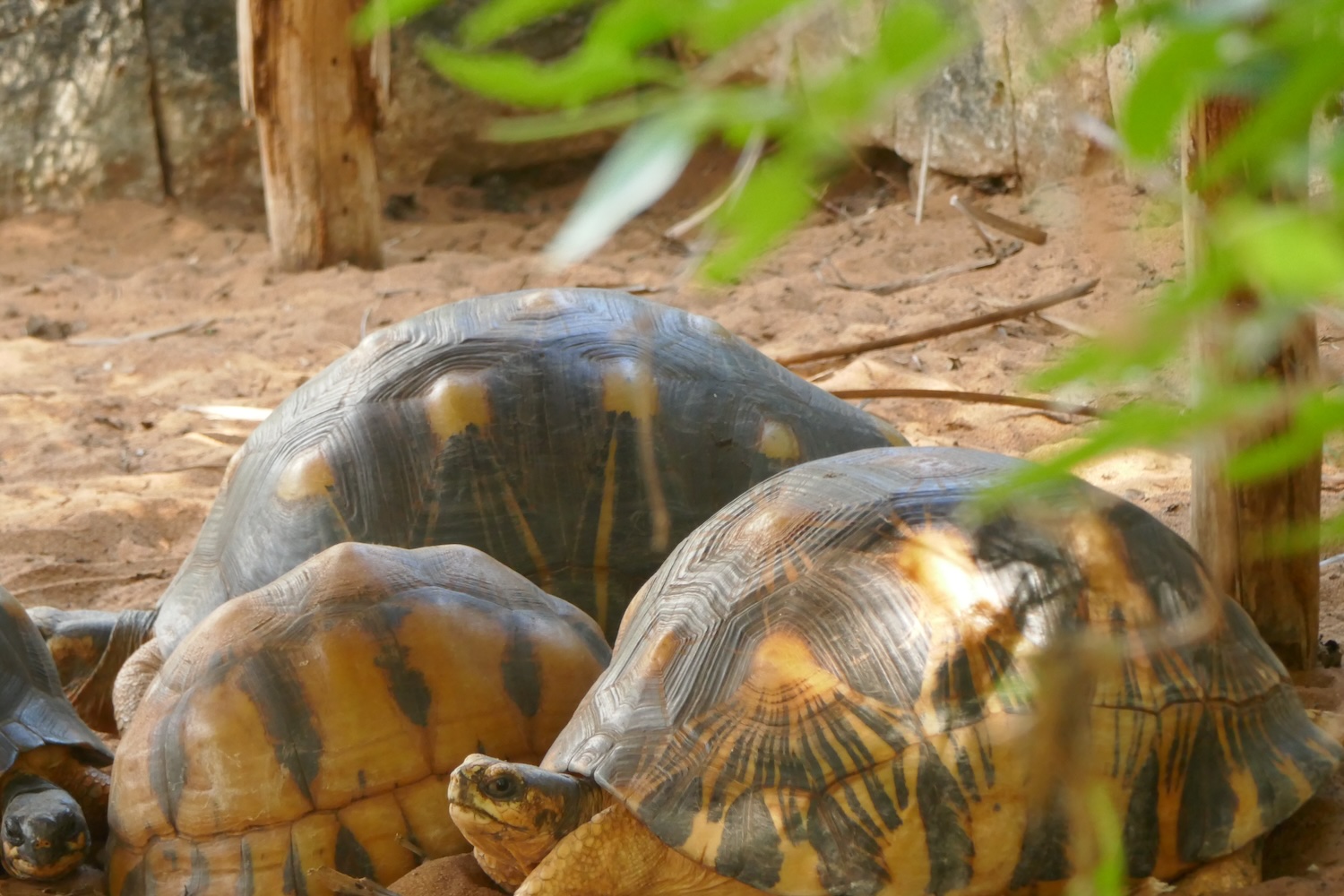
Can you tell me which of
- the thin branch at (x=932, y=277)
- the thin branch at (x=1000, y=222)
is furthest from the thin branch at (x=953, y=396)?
the thin branch at (x=932, y=277)

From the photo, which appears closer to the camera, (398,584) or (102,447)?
(398,584)

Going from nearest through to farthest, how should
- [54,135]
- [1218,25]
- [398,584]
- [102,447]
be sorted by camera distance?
[1218,25] < [398,584] < [102,447] < [54,135]

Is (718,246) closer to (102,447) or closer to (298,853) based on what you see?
(298,853)

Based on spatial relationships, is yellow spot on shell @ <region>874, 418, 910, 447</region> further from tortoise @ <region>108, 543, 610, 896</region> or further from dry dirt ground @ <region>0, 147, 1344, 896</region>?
tortoise @ <region>108, 543, 610, 896</region>

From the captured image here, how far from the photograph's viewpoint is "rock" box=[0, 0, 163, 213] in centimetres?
772

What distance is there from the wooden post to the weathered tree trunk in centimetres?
469

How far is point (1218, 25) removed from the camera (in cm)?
41

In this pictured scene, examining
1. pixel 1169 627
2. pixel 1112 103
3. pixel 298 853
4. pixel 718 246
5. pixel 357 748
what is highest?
pixel 1112 103

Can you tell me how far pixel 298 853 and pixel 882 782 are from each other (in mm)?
907

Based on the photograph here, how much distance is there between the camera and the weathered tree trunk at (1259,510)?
215 centimetres

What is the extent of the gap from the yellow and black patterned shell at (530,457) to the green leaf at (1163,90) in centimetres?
247

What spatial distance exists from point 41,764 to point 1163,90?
9.18 ft

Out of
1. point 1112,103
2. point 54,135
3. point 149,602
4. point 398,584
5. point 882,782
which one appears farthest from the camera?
point 54,135

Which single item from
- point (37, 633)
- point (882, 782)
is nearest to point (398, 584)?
point (882, 782)
